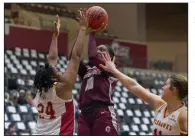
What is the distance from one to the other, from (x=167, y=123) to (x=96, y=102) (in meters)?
1.34

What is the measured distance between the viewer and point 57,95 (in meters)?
4.25

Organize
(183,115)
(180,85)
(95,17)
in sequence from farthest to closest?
1. (95,17)
2. (180,85)
3. (183,115)

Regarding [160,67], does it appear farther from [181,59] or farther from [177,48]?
[177,48]

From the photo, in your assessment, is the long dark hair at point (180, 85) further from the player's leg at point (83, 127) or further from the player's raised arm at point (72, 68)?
the player's leg at point (83, 127)

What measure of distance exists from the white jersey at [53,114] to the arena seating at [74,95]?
6.36 metres

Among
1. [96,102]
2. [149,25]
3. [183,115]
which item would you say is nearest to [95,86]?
[96,102]

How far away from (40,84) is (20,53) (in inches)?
424

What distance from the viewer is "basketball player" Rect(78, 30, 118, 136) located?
5148mm

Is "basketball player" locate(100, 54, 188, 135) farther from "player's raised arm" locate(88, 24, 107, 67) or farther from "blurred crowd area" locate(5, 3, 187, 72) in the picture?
"blurred crowd area" locate(5, 3, 187, 72)

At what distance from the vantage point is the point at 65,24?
1639cm

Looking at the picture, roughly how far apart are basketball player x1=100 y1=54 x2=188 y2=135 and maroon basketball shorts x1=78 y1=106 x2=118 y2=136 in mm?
1054

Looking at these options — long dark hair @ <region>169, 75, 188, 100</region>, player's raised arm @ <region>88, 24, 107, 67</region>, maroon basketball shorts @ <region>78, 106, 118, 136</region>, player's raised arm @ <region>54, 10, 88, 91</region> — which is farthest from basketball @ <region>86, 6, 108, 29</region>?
long dark hair @ <region>169, 75, 188, 100</region>

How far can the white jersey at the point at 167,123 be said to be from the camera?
156 inches

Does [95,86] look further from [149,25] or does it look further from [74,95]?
[149,25]
